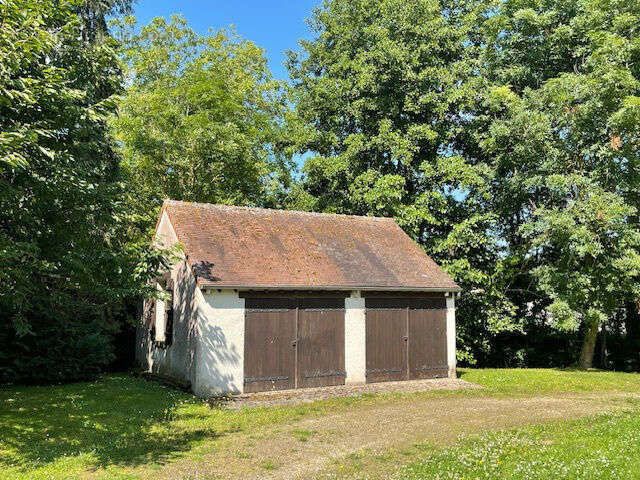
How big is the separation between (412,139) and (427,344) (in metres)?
→ 10.8

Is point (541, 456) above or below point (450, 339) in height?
below

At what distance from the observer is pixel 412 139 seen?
23.7 meters

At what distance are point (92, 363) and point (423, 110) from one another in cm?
1765

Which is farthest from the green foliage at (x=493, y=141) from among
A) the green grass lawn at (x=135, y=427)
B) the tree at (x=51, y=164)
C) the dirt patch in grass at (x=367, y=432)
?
the tree at (x=51, y=164)

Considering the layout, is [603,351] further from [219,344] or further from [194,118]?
[194,118]

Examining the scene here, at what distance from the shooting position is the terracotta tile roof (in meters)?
14.3

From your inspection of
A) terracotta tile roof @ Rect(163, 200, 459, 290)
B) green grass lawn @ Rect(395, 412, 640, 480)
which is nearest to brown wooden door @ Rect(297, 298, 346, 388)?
terracotta tile roof @ Rect(163, 200, 459, 290)

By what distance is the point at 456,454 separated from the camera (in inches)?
307

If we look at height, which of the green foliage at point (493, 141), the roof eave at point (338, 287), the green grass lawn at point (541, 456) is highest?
the green foliage at point (493, 141)

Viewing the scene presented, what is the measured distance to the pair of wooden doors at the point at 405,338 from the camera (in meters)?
15.6

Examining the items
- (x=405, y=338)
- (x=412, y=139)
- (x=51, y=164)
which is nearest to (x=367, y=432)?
(x=405, y=338)

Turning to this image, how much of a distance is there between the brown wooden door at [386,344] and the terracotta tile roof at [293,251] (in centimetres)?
96

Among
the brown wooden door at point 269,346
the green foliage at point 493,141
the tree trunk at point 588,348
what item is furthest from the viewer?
the tree trunk at point 588,348

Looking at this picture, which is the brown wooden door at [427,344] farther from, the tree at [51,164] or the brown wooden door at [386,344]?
the tree at [51,164]
